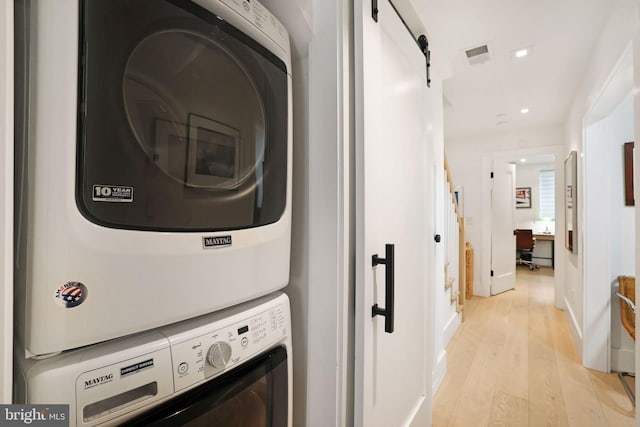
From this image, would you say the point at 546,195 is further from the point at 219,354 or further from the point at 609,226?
the point at 219,354

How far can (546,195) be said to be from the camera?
21.9ft

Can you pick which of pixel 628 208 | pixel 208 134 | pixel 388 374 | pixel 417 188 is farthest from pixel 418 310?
pixel 628 208

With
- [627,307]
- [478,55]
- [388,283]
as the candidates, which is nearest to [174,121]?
[388,283]

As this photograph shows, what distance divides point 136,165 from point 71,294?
22 centimetres

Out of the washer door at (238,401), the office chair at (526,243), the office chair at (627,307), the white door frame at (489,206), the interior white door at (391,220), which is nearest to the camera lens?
the washer door at (238,401)

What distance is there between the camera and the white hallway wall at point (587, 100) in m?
1.53

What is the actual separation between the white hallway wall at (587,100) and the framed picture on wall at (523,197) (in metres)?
3.49

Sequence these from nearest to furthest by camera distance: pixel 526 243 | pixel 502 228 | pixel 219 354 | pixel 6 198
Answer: pixel 6 198 → pixel 219 354 → pixel 502 228 → pixel 526 243

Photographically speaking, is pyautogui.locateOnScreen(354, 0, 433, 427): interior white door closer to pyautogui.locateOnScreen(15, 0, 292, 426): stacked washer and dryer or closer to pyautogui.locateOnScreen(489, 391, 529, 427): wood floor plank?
pyautogui.locateOnScreen(15, 0, 292, 426): stacked washer and dryer

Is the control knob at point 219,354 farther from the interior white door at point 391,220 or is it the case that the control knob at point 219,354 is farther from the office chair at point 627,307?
the office chair at point 627,307

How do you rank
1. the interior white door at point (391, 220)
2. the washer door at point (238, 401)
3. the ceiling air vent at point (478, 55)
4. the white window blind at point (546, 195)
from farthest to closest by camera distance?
the white window blind at point (546, 195) → the ceiling air vent at point (478, 55) → the interior white door at point (391, 220) → the washer door at point (238, 401)

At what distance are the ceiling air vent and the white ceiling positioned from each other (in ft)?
0.12

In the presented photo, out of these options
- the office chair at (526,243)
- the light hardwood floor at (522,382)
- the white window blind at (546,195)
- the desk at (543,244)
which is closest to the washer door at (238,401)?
the light hardwood floor at (522,382)

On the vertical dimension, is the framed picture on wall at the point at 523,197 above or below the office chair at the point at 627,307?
above
